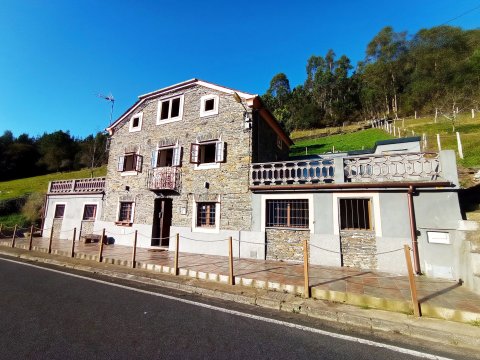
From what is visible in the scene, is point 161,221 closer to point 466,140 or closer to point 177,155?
point 177,155

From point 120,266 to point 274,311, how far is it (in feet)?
22.5

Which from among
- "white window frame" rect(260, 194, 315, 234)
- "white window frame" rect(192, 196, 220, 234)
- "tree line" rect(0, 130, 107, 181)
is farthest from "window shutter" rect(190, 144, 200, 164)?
"tree line" rect(0, 130, 107, 181)

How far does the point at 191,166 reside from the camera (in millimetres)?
13578

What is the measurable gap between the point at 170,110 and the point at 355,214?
11817mm

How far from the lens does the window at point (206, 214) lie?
497 inches

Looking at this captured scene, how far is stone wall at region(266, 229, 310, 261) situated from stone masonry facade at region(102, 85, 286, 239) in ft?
4.31

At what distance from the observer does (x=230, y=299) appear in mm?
6242

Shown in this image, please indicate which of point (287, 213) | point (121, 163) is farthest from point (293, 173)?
point (121, 163)

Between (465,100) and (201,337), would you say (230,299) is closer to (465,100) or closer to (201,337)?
(201,337)

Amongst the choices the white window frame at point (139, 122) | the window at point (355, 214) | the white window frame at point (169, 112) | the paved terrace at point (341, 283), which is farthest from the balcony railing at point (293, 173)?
the white window frame at point (139, 122)

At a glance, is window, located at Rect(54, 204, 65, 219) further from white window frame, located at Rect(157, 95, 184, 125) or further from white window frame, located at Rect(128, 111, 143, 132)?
white window frame, located at Rect(157, 95, 184, 125)

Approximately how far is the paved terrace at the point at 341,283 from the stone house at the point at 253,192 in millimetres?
1040

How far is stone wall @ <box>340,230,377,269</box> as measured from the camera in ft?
29.6

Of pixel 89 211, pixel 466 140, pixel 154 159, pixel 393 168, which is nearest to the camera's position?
pixel 393 168
